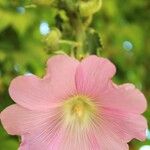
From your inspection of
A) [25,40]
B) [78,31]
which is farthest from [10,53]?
[78,31]

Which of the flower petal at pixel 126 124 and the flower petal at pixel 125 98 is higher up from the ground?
the flower petal at pixel 125 98

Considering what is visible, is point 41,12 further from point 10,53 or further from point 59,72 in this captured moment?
point 59,72

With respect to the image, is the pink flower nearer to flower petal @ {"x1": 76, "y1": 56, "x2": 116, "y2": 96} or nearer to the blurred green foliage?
flower petal @ {"x1": 76, "y1": 56, "x2": 116, "y2": 96}

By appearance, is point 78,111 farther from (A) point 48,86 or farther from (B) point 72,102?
(A) point 48,86

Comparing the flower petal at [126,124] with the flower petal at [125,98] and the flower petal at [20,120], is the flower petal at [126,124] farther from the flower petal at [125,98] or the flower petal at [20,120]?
the flower petal at [20,120]

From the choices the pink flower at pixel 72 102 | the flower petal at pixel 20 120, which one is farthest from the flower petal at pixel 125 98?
the flower petal at pixel 20 120
